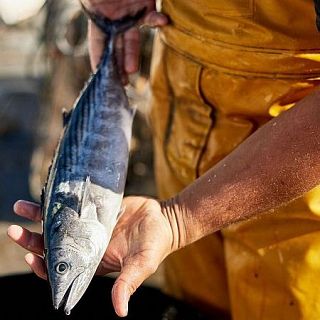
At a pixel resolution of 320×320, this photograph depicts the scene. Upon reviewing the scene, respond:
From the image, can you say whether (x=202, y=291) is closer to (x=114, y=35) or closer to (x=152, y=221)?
(x=152, y=221)

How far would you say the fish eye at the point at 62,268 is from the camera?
1810mm

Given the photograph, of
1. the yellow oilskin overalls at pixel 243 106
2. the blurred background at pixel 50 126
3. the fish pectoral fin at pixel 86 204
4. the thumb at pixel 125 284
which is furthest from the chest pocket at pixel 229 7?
the blurred background at pixel 50 126

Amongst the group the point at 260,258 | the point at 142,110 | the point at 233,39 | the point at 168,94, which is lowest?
the point at 142,110

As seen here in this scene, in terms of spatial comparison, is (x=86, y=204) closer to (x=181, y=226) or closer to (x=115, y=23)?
(x=181, y=226)

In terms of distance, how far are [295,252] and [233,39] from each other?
2.09 feet

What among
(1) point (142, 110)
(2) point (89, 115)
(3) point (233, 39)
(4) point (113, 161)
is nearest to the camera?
(3) point (233, 39)

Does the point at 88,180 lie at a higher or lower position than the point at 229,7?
lower

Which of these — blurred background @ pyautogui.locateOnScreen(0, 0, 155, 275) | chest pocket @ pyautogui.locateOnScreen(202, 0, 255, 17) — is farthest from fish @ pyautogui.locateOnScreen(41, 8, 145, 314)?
blurred background @ pyautogui.locateOnScreen(0, 0, 155, 275)

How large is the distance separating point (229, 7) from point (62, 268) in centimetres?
84

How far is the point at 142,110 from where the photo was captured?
13.1 feet

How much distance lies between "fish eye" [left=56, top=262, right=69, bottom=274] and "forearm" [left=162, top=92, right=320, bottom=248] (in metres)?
0.29

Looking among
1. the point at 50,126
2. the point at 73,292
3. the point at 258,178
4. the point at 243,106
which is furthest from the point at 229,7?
the point at 50,126

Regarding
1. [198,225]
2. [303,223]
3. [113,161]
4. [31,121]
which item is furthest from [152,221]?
[31,121]

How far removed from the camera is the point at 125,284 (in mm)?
1689
